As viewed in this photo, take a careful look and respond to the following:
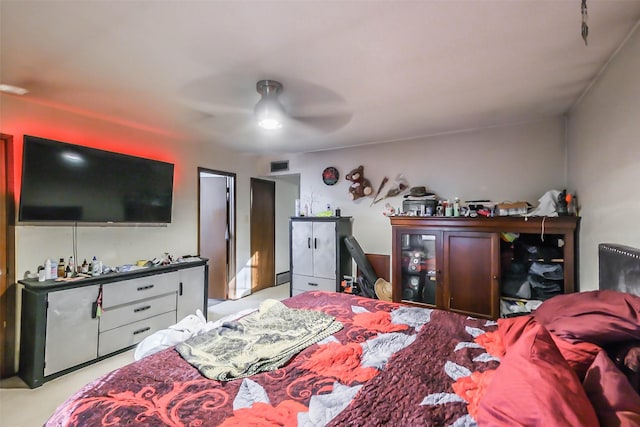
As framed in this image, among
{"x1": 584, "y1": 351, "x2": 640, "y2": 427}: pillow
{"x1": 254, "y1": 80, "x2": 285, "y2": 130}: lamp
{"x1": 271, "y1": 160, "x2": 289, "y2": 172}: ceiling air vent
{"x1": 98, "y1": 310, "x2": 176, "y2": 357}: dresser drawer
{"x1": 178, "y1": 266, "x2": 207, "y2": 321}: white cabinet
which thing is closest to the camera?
{"x1": 584, "y1": 351, "x2": 640, "y2": 427}: pillow

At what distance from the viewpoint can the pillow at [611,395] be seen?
757 mm

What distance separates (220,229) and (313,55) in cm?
350

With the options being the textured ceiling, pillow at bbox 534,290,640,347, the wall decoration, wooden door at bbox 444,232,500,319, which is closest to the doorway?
the textured ceiling

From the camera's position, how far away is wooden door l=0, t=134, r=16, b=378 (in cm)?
246

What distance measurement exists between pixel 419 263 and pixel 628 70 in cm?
234

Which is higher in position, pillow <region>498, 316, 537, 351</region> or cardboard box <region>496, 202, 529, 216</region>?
cardboard box <region>496, 202, 529, 216</region>

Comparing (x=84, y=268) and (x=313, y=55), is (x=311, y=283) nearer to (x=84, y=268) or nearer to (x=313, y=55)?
(x=84, y=268)

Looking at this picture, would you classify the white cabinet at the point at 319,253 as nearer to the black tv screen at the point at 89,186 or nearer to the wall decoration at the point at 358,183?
the wall decoration at the point at 358,183

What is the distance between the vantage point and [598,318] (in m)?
1.09

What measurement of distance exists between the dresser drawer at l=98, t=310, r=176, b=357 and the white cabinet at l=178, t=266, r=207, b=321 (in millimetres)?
157

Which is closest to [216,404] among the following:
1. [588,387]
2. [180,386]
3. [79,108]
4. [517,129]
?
[180,386]

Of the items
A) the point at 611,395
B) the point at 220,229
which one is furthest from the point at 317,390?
the point at 220,229

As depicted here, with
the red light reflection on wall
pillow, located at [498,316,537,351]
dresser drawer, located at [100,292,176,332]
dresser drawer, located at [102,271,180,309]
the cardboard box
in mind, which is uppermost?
the red light reflection on wall

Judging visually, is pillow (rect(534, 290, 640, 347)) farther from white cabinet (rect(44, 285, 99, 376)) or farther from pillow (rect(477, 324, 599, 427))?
white cabinet (rect(44, 285, 99, 376))
